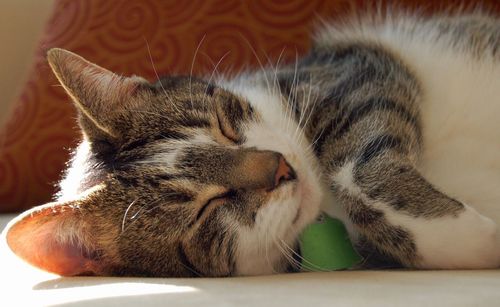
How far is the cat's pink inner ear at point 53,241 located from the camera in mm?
952

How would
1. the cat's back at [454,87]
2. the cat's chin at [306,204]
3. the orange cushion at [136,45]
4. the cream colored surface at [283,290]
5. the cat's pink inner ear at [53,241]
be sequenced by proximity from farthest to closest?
1. the orange cushion at [136,45]
2. the cat's back at [454,87]
3. the cat's chin at [306,204]
4. the cat's pink inner ear at [53,241]
5. the cream colored surface at [283,290]

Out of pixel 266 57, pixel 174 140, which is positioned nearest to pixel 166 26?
pixel 266 57

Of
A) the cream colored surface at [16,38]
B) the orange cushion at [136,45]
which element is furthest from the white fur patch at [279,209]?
the cream colored surface at [16,38]

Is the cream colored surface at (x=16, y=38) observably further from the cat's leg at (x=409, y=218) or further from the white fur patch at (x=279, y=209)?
the cat's leg at (x=409, y=218)

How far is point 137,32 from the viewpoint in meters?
1.86

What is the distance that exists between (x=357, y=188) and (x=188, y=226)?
311mm

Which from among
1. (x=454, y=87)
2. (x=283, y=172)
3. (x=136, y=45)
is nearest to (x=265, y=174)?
(x=283, y=172)

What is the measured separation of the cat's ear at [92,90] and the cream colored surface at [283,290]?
326 mm

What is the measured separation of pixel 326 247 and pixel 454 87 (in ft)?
1.86

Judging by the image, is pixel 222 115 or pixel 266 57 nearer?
pixel 222 115

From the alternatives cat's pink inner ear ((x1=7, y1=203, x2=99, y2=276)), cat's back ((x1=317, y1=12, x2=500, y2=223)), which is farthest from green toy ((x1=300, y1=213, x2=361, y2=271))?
cat's pink inner ear ((x1=7, y1=203, x2=99, y2=276))

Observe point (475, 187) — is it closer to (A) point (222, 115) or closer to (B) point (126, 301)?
(A) point (222, 115)

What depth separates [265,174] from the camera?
1.02 metres

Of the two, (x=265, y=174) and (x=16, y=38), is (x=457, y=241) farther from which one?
(x=16, y=38)
